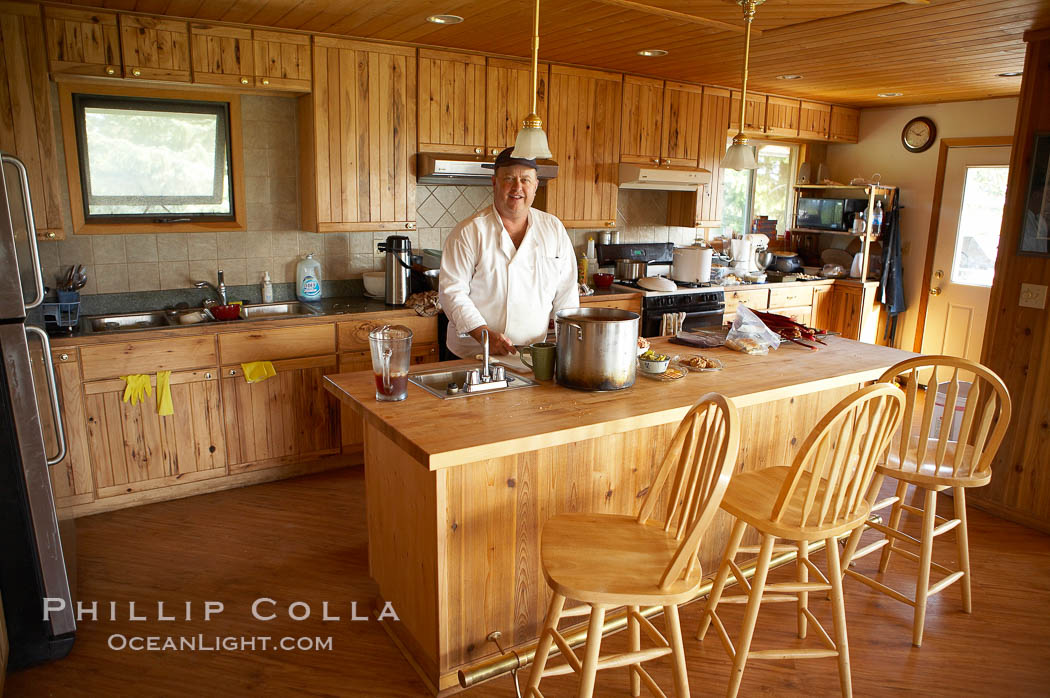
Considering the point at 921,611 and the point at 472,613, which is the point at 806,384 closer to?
the point at 921,611

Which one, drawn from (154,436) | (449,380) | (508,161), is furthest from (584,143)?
(154,436)

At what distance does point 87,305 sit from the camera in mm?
3656

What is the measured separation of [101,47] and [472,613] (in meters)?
3.10

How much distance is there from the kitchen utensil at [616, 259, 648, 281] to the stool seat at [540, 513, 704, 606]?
3.35 m

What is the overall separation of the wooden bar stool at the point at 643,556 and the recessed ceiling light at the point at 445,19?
2.41m

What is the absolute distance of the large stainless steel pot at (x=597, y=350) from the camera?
2.22 metres

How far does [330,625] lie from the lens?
2527 mm

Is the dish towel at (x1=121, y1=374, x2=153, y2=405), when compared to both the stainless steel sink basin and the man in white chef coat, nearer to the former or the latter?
the man in white chef coat

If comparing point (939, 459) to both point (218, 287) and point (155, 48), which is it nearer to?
point (218, 287)

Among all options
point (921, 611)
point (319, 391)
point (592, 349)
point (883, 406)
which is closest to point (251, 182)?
point (319, 391)

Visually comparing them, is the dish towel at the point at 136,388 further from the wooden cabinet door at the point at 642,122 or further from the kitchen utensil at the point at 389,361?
the wooden cabinet door at the point at 642,122

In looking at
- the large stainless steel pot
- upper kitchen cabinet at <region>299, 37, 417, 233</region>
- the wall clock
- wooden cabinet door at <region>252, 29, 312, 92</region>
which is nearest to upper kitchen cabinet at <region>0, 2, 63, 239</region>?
wooden cabinet door at <region>252, 29, 312, 92</region>

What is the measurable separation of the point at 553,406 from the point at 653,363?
506mm

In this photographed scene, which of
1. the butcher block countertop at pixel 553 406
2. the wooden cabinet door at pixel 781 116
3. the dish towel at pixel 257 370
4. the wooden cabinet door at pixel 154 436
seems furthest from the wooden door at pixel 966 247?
the wooden cabinet door at pixel 154 436
